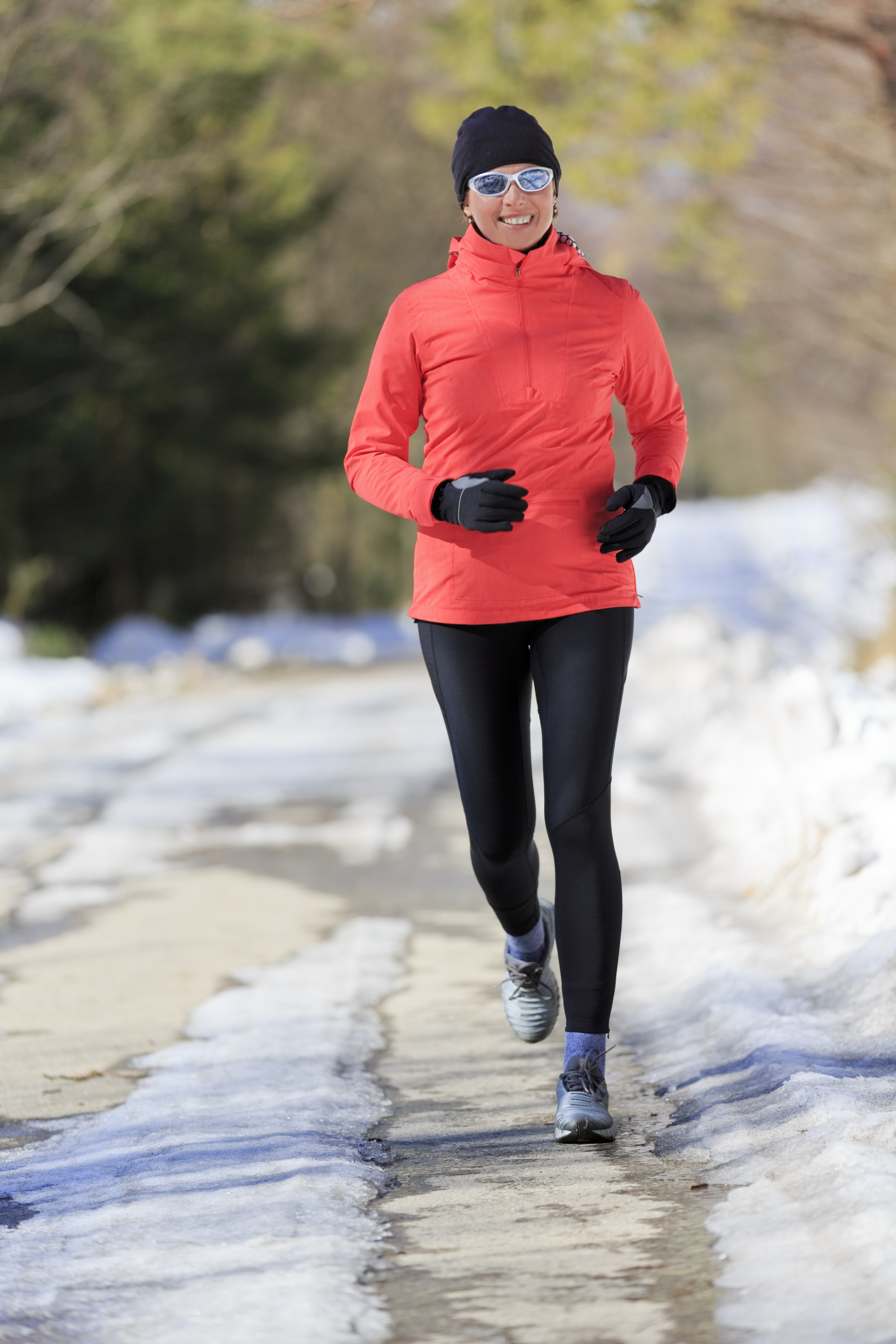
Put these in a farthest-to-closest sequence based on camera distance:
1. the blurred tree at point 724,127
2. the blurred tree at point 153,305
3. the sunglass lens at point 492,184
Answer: the blurred tree at point 153,305
the blurred tree at point 724,127
the sunglass lens at point 492,184

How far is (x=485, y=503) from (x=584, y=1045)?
3.65 feet

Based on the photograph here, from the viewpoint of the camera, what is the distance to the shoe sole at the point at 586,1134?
3055 mm

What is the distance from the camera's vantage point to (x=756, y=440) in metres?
60.1

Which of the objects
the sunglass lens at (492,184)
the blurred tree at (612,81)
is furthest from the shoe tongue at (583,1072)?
the blurred tree at (612,81)

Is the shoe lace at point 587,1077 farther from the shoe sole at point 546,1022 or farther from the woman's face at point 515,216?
the woman's face at point 515,216

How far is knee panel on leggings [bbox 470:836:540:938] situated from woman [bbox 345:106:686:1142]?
12.1 inches

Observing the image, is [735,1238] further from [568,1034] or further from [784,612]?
[784,612]

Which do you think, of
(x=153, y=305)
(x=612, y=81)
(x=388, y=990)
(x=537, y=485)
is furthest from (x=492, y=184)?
(x=153, y=305)

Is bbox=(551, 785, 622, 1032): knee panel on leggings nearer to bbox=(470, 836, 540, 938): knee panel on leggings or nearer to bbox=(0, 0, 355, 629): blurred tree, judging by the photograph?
bbox=(470, 836, 540, 938): knee panel on leggings

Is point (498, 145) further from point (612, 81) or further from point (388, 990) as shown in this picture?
point (612, 81)

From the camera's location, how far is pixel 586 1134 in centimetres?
306

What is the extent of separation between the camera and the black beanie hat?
3291 millimetres

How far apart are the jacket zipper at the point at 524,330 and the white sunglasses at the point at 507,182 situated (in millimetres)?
156

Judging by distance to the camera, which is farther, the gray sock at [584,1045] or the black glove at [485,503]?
the gray sock at [584,1045]
